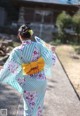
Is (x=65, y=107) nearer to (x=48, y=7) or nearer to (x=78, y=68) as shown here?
(x=78, y=68)

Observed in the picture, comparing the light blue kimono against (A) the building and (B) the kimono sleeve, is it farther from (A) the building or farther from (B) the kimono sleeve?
(A) the building

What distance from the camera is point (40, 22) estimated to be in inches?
1406

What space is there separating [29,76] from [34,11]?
3090cm

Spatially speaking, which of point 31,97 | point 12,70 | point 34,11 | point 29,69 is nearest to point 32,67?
point 29,69

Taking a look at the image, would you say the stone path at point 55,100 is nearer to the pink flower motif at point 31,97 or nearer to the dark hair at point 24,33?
the pink flower motif at point 31,97

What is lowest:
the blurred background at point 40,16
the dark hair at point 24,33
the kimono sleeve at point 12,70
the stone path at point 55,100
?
the blurred background at point 40,16

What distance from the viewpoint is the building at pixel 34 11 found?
35406mm

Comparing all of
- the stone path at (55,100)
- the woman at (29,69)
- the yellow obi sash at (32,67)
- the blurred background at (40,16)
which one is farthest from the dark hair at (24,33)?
the blurred background at (40,16)

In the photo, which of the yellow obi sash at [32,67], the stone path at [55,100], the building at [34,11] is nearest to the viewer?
the yellow obi sash at [32,67]

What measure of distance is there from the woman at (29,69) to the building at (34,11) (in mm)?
29118

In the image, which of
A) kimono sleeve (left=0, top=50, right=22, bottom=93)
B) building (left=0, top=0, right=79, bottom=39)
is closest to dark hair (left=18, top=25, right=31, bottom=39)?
kimono sleeve (left=0, top=50, right=22, bottom=93)

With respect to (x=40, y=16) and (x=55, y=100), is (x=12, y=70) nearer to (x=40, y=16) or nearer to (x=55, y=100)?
(x=55, y=100)

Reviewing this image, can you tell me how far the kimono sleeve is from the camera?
571 centimetres

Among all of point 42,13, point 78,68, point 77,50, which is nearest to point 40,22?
point 42,13
